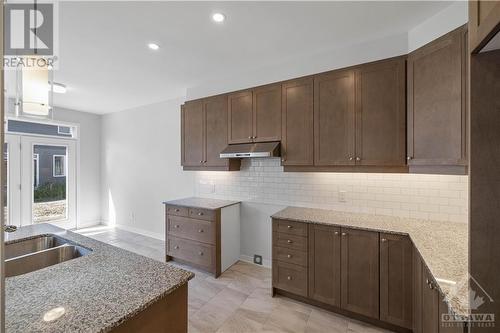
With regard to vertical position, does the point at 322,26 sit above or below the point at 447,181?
above

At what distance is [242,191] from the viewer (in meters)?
3.48

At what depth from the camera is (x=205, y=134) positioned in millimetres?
3416

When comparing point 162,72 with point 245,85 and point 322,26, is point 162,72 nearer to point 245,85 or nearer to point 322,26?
point 245,85

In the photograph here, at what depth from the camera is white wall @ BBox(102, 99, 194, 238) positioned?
447 cm

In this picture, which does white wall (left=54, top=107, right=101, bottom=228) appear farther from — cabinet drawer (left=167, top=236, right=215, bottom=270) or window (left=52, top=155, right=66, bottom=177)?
cabinet drawer (left=167, top=236, right=215, bottom=270)

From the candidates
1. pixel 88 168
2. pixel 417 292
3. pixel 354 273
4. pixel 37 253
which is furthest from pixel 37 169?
pixel 417 292

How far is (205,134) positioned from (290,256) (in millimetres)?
2063

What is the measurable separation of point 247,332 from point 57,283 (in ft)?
5.35

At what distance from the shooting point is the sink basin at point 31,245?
1.67 meters

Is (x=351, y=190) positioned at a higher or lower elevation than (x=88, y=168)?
lower

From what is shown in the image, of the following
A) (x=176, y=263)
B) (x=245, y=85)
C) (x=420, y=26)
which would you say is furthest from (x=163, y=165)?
(x=420, y=26)

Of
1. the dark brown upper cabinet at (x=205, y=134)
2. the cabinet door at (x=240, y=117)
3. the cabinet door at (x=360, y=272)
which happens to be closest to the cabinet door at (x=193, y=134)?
the dark brown upper cabinet at (x=205, y=134)

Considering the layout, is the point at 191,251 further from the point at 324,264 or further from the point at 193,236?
the point at 324,264

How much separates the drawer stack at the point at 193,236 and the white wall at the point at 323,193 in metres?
0.60
